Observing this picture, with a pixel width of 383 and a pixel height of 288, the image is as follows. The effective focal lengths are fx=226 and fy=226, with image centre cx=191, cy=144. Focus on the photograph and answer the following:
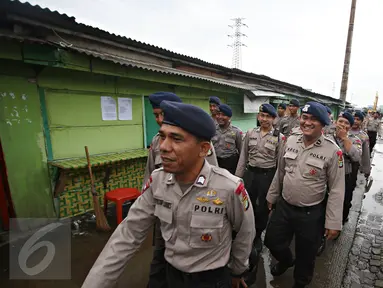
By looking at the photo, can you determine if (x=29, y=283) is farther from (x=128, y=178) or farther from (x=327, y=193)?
(x=327, y=193)

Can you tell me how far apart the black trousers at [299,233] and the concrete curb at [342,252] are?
2.37ft

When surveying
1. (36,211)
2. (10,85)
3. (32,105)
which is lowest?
(36,211)

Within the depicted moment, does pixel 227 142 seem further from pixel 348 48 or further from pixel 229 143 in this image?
pixel 348 48

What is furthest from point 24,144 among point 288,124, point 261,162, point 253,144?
point 288,124

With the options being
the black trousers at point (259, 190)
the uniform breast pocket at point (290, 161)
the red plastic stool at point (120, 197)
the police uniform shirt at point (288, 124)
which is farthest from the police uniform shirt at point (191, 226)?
the police uniform shirt at point (288, 124)

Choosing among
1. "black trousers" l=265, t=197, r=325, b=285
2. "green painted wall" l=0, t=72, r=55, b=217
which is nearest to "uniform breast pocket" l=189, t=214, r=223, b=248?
"black trousers" l=265, t=197, r=325, b=285

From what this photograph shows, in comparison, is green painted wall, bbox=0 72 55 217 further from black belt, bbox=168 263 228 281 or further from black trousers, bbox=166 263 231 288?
black belt, bbox=168 263 228 281

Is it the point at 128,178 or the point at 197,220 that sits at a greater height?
the point at 197,220

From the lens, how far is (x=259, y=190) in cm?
365

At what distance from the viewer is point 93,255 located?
3406 millimetres

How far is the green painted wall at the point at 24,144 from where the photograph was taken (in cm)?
348

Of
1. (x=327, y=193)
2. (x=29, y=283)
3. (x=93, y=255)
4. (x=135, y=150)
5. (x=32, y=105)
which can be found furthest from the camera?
(x=135, y=150)

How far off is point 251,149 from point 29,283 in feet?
11.9

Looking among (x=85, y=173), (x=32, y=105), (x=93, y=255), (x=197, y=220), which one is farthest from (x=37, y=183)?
(x=197, y=220)
